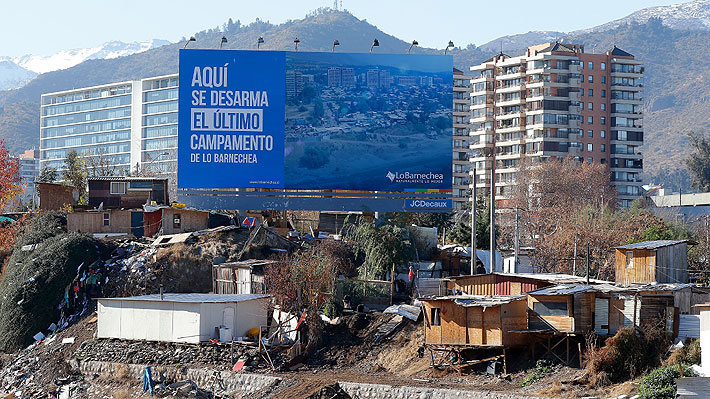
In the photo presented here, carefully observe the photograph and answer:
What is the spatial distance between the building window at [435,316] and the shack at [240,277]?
951 centimetres

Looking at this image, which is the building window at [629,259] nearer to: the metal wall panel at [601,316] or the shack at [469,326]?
the metal wall panel at [601,316]

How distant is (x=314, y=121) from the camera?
158ft

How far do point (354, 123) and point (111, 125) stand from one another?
131 m

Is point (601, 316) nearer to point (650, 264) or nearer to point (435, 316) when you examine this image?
point (650, 264)

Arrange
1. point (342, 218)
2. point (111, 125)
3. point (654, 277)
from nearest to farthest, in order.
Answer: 1. point (654, 277)
2. point (342, 218)
3. point (111, 125)

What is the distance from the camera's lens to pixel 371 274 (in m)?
43.2

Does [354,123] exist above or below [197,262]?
above

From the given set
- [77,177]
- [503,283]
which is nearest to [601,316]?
[503,283]

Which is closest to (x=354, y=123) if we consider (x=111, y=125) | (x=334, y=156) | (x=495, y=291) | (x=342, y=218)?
(x=334, y=156)

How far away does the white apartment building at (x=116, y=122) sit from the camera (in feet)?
522

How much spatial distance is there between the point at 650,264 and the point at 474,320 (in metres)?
7.23

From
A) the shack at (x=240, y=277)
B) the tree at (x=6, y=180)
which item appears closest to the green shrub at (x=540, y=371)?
the shack at (x=240, y=277)

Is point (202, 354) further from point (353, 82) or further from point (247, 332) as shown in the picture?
point (353, 82)

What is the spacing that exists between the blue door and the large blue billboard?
15.2ft
